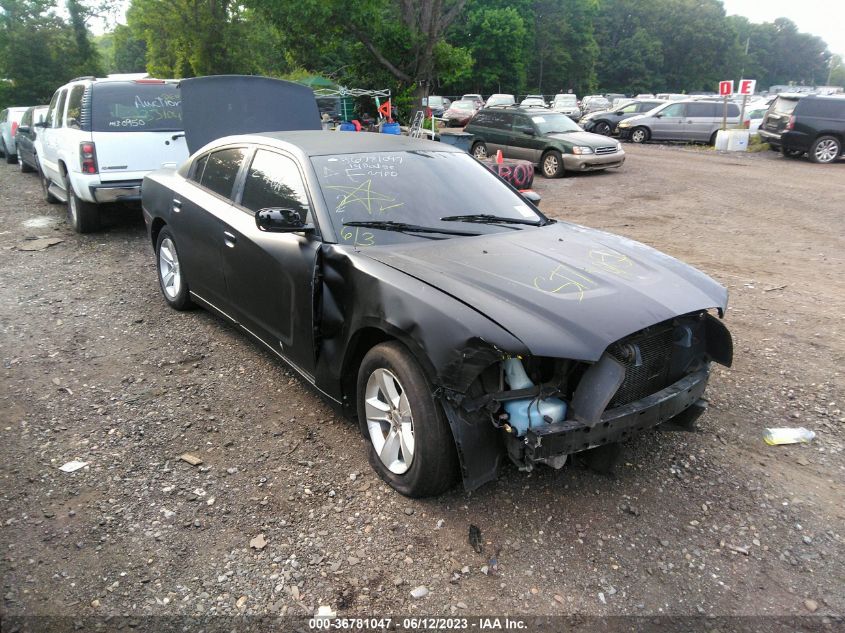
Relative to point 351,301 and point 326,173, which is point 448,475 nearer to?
point 351,301

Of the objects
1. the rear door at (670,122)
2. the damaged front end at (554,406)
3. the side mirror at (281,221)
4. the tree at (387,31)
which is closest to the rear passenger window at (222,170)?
the side mirror at (281,221)

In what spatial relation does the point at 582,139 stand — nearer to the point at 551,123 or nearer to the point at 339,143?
the point at 551,123

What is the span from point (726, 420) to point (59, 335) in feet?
17.0

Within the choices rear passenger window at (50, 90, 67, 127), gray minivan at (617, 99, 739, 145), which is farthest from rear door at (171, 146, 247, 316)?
gray minivan at (617, 99, 739, 145)

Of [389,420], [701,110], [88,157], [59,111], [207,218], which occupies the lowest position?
[389,420]

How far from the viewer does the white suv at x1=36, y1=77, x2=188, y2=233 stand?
24.8 feet

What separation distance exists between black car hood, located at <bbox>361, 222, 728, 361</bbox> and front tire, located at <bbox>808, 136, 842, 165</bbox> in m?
16.4

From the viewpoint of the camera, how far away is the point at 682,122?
21859mm

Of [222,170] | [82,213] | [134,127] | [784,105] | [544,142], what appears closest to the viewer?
[222,170]

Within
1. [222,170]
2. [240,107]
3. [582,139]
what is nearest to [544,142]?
[582,139]

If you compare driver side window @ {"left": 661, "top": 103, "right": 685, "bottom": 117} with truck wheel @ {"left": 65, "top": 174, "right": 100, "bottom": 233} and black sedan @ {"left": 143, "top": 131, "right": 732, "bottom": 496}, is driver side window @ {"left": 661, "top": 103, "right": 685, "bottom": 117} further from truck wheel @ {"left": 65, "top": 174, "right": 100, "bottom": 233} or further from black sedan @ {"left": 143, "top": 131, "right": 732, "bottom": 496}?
black sedan @ {"left": 143, "top": 131, "right": 732, "bottom": 496}

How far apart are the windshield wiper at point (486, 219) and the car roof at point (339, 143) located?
28.5 inches

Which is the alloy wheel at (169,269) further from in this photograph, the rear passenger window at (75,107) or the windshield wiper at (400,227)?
the rear passenger window at (75,107)

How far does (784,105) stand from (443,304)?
18.5 meters
